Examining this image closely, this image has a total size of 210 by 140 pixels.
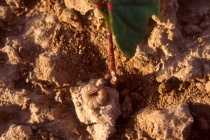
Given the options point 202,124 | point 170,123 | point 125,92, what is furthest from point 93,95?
point 202,124

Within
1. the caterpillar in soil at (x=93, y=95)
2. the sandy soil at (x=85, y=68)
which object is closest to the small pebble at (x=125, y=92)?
the sandy soil at (x=85, y=68)

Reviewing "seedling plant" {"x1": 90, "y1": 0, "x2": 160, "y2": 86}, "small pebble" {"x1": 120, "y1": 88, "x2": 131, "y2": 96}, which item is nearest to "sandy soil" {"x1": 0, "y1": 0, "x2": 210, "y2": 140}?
"small pebble" {"x1": 120, "y1": 88, "x2": 131, "y2": 96}

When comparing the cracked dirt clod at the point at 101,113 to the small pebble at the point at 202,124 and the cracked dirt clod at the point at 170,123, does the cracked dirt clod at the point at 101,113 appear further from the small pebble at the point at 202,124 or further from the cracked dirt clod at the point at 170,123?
the small pebble at the point at 202,124

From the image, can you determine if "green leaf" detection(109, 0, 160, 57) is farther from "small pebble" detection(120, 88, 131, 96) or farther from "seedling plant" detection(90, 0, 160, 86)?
"small pebble" detection(120, 88, 131, 96)

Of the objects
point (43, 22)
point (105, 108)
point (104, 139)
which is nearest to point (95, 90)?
point (105, 108)

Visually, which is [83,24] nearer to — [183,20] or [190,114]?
[183,20]

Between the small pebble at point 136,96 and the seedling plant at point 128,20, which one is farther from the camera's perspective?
the small pebble at point 136,96
